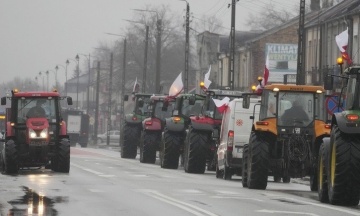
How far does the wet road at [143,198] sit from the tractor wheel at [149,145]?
14.3 metres

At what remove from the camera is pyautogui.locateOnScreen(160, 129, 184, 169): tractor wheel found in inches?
1564

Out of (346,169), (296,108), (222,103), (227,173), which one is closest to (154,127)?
(222,103)

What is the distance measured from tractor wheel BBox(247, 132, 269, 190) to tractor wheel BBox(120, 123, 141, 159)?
2397 cm

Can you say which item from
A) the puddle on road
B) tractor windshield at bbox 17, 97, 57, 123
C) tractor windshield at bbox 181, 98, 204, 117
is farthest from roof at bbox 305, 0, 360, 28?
the puddle on road

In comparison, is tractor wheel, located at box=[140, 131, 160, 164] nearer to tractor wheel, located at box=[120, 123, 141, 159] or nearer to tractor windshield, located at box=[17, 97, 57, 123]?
tractor wheel, located at box=[120, 123, 141, 159]

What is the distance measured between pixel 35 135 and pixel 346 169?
14.7 meters

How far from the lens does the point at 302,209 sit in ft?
66.0

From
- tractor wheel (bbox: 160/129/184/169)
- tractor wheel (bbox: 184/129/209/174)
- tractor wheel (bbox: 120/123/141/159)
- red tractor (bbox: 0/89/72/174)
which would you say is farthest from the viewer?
tractor wheel (bbox: 120/123/141/159)

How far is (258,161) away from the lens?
26.5 metres

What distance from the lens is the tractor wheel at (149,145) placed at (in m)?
45.5

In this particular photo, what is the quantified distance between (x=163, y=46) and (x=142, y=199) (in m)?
120

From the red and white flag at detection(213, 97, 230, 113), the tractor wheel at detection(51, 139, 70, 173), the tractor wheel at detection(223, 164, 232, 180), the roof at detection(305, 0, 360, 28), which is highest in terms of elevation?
the roof at detection(305, 0, 360, 28)

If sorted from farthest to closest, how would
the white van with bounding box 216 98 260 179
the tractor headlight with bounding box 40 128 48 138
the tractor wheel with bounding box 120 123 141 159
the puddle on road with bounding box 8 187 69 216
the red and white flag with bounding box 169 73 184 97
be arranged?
the tractor wheel with bounding box 120 123 141 159, the red and white flag with bounding box 169 73 184 97, the tractor headlight with bounding box 40 128 48 138, the white van with bounding box 216 98 260 179, the puddle on road with bounding box 8 187 69 216

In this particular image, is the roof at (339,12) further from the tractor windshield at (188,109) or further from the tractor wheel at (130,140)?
the tractor windshield at (188,109)
